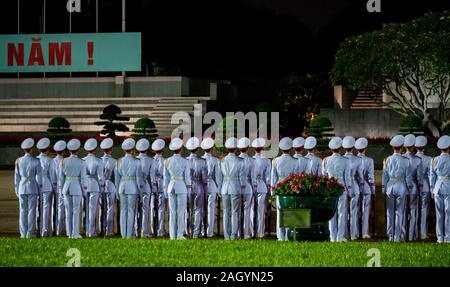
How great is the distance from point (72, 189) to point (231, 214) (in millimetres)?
2604

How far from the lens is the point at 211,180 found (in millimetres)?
18094

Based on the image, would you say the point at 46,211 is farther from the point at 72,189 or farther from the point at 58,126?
the point at 58,126

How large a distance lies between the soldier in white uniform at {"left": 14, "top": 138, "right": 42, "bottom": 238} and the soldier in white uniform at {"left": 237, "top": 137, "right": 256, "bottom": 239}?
333cm

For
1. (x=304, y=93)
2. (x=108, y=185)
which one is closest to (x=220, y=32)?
(x=304, y=93)

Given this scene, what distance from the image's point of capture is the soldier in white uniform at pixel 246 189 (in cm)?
1780

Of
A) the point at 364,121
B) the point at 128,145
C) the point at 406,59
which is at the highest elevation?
the point at 406,59

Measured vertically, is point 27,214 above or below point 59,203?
below

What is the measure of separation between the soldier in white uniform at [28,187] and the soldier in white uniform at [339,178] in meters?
4.68

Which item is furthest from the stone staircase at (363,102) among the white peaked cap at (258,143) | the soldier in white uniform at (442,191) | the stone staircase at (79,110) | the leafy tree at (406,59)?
the soldier in white uniform at (442,191)

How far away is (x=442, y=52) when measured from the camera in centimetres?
3753

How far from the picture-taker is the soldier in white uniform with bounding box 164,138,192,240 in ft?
57.7

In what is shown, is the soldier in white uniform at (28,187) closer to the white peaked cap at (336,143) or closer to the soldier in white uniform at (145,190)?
the soldier in white uniform at (145,190)

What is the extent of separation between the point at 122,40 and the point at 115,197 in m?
30.0

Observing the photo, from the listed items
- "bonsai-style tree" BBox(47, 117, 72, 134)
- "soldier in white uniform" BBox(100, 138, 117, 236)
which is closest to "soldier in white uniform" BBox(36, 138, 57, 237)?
"soldier in white uniform" BBox(100, 138, 117, 236)
